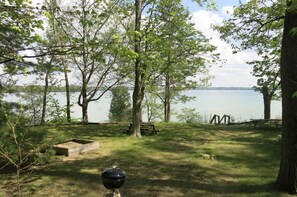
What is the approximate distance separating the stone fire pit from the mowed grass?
0.26 m

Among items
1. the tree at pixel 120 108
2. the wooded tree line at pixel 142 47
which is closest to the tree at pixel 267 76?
the wooded tree line at pixel 142 47

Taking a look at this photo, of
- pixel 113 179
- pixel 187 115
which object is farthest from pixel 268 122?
pixel 113 179

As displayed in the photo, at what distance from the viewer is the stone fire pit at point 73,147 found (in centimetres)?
1052

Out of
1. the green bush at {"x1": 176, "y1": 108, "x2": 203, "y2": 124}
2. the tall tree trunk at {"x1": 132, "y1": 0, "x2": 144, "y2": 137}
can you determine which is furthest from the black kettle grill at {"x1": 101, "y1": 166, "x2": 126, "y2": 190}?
the green bush at {"x1": 176, "y1": 108, "x2": 203, "y2": 124}

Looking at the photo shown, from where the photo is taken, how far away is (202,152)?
11.3 metres

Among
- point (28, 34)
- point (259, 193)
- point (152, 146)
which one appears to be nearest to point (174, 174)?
point (259, 193)

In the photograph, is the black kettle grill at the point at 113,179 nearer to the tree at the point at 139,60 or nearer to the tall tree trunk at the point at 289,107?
the tall tree trunk at the point at 289,107

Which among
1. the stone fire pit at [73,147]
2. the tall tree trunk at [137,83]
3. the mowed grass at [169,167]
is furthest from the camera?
the tall tree trunk at [137,83]

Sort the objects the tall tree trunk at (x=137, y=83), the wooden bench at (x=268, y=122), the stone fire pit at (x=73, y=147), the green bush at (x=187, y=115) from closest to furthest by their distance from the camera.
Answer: the stone fire pit at (x=73, y=147) < the tall tree trunk at (x=137, y=83) < the wooden bench at (x=268, y=122) < the green bush at (x=187, y=115)

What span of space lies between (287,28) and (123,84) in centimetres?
1878

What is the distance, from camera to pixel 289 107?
23.1ft

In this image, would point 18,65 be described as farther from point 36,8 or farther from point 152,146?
point 152,146

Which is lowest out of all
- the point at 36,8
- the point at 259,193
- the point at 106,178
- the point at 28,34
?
the point at 259,193

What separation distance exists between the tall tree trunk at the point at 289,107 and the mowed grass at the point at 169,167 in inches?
17.4
